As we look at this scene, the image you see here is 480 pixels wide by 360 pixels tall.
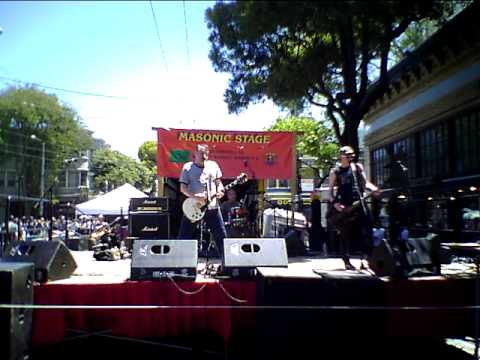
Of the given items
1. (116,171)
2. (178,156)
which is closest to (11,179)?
(116,171)

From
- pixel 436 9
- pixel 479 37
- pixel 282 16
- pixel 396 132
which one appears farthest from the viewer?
pixel 396 132

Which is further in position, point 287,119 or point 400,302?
point 287,119

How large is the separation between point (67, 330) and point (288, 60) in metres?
5.36

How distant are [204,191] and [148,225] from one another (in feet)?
10.5

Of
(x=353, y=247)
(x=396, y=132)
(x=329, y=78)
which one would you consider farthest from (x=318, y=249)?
(x=396, y=132)

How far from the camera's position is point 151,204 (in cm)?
979

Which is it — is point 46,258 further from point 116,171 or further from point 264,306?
point 116,171

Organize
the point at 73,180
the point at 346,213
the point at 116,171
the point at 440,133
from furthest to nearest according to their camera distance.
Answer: the point at 73,180 < the point at 116,171 < the point at 440,133 < the point at 346,213

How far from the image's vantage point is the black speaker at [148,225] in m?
9.58

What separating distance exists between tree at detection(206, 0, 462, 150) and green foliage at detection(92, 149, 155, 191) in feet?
161

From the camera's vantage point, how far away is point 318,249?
1062cm

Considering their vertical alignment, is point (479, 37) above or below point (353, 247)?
above

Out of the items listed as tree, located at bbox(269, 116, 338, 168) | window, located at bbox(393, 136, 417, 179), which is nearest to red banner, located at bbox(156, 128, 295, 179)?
window, located at bbox(393, 136, 417, 179)

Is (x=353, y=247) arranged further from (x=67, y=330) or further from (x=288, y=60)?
(x=67, y=330)
